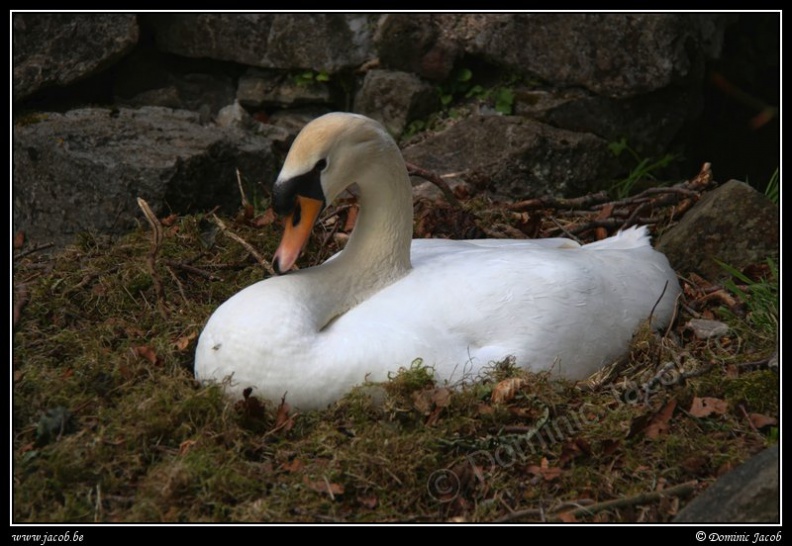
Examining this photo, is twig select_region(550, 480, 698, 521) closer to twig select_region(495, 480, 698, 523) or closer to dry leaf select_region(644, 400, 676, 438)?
twig select_region(495, 480, 698, 523)

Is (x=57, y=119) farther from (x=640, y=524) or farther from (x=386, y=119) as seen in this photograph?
(x=640, y=524)

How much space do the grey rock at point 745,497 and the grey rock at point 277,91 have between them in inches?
188

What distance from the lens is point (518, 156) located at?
7.21m

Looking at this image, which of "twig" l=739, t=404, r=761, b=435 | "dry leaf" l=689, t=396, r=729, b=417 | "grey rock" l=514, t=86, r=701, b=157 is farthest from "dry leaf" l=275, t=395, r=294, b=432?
"grey rock" l=514, t=86, r=701, b=157

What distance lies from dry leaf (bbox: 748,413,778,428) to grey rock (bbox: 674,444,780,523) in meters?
0.78

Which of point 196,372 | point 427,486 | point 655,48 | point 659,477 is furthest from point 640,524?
point 655,48

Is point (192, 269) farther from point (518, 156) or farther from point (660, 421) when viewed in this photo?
point (660, 421)

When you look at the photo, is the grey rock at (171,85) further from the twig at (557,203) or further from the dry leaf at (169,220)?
the twig at (557,203)

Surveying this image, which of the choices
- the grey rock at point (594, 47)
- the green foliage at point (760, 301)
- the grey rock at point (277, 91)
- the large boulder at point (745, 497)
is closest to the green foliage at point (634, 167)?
the grey rock at point (594, 47)

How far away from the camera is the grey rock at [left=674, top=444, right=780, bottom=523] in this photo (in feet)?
11.9

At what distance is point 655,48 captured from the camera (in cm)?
727

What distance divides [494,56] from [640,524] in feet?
13.9

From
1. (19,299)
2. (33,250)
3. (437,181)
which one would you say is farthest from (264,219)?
(19,299)

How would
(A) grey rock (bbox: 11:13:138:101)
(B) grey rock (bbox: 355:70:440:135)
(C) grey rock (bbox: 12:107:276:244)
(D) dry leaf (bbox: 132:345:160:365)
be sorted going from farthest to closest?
1. (B) grey rock (bbox: 355:70:440:135)
2. (A) grey rock (bbox: 11:13:138:101)
3. (C) grey rock (bbox: 12:107:276:244)
4. (D) dry leaf (bbox: 132:345:160:365)
